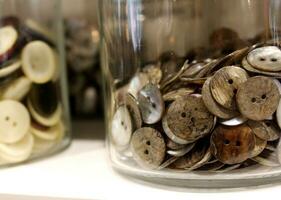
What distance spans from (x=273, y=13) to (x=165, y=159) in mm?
192

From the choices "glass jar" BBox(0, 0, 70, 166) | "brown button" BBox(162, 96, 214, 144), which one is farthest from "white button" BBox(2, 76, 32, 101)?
"brown button" BBox(162, 96, 214, 144)

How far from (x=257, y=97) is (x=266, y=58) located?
0.14 feet

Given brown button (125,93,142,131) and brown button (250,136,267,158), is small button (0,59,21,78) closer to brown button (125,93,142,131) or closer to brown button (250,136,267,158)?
brown button (125,93,142,131)

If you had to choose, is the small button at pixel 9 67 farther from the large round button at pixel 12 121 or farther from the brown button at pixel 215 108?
the brown button at pixel 215 108

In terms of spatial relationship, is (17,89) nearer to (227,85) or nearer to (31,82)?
(31,82)

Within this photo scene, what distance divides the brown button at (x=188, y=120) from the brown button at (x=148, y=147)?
1cm

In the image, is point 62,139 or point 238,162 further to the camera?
point 62,139

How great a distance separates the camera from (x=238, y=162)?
0.45 meters

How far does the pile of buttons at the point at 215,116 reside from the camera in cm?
44

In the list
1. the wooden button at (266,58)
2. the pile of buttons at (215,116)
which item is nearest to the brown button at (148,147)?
the pile of buttons at (215,116)

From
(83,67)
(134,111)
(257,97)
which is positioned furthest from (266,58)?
(83,67)

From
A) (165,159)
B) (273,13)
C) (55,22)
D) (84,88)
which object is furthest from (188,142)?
(84,88)

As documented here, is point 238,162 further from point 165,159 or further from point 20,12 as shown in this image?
point 20,12

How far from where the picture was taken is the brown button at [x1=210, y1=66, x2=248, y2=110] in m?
0.45
